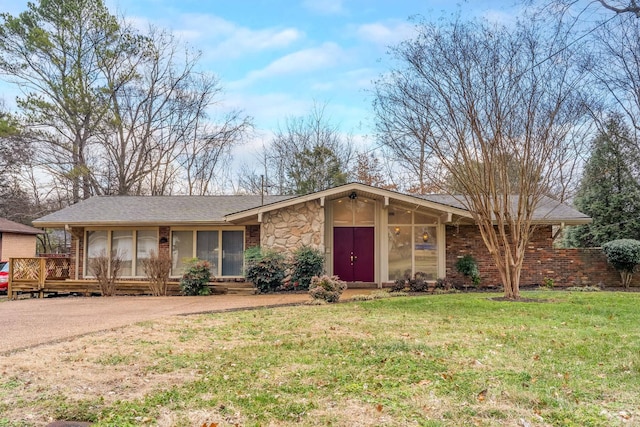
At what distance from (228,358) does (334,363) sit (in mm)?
1262

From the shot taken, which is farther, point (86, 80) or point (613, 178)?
point (86, 80)

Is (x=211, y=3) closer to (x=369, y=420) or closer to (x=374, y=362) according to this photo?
(x=374, y=362)

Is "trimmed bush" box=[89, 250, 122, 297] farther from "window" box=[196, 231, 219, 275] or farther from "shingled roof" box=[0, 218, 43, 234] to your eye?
"shingled roof" box=[0, 218, 43, 234]

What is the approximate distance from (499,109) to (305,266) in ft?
21.6

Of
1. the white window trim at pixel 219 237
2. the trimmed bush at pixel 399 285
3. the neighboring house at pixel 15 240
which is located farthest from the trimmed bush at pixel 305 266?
the neighboring house at pixel 15 240

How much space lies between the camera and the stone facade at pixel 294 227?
507 inches

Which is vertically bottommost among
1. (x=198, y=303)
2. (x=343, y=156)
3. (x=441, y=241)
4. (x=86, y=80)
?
(x=198, y=303)

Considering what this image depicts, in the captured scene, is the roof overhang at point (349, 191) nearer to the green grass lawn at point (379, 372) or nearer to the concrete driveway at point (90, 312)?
the concrete driveway at point (90, 312)

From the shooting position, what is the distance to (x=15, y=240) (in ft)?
67.6

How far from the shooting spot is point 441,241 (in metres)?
13.5

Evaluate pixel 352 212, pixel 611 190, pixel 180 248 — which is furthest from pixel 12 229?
pixel 611 190

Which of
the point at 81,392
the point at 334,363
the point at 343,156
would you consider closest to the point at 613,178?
the point at 343,156

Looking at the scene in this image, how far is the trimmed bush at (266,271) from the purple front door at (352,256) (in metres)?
2.04

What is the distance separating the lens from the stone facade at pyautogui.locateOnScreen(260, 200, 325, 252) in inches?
507
